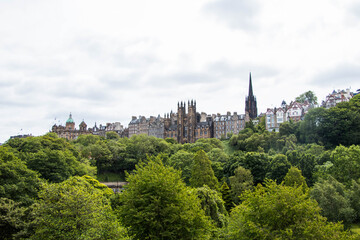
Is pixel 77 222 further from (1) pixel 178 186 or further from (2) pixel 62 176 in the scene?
(2) pixel 62 176

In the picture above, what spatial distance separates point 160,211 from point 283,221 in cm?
845

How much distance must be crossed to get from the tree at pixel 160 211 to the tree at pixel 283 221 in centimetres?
316

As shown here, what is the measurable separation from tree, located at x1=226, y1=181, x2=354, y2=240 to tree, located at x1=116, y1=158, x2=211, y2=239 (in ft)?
10.4

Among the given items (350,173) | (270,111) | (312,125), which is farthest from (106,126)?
(350,173)

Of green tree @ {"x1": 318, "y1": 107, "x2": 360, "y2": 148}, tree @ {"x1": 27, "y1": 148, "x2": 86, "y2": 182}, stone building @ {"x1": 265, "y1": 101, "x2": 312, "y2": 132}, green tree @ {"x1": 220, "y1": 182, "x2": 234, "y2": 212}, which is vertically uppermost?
stone building @ {"x1": 265, "y1": 101, "x2": 312, "y2": 132}

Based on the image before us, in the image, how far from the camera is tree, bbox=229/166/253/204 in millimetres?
46656

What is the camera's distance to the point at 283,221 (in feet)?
64.8

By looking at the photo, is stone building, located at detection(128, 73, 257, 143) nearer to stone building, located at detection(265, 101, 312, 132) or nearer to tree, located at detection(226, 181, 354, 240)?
stone building, located at detection(265, 101, 312, 132)

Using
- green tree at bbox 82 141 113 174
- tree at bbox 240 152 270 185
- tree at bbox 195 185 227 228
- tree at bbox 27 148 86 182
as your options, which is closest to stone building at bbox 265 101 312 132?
tree at bbox 240 152 270 185

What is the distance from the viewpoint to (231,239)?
21.5 meters

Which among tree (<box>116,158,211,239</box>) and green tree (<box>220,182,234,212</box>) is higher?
tree (<box>116,158,211,239</box>)

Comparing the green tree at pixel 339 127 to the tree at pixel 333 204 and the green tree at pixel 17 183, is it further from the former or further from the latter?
the green tree at pixel 17 183

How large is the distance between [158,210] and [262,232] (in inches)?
296

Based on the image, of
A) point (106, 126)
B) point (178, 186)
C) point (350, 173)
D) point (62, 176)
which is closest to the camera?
point (178, 186)
